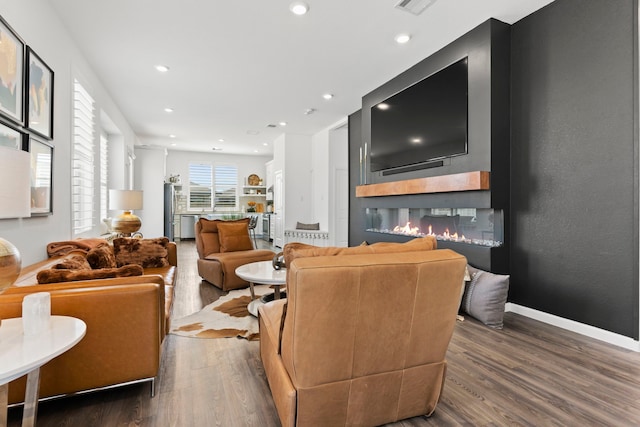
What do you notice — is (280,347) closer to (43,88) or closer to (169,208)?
(43,88)

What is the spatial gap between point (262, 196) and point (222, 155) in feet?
6.36

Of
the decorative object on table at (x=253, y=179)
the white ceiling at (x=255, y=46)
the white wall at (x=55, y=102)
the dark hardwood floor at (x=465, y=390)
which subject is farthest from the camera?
the decorative object on table at (x=253, y=179)

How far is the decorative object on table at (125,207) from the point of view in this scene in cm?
439

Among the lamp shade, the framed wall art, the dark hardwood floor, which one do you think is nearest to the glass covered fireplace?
the dark hardwood floor

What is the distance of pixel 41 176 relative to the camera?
266cm

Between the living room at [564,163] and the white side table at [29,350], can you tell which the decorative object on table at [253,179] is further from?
the white side table at [29,350]

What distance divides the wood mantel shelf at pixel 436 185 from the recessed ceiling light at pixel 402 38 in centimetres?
152

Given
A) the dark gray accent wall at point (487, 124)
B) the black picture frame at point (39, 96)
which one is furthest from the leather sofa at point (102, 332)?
the dark gray accent wall at point (487, 124)

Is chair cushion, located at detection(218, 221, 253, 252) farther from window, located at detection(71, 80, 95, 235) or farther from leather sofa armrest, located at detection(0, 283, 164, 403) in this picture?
leather sofa armrest, located at detection(0, 283, 164, 403)

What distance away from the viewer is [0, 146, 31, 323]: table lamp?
1116mm

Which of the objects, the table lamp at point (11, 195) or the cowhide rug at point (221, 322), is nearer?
the table lamp at point (11, 195)

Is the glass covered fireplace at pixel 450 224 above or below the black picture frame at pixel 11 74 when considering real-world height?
below

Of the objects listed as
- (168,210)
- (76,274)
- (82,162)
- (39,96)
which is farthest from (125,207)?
(168,210)

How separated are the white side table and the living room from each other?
1.30 meters
